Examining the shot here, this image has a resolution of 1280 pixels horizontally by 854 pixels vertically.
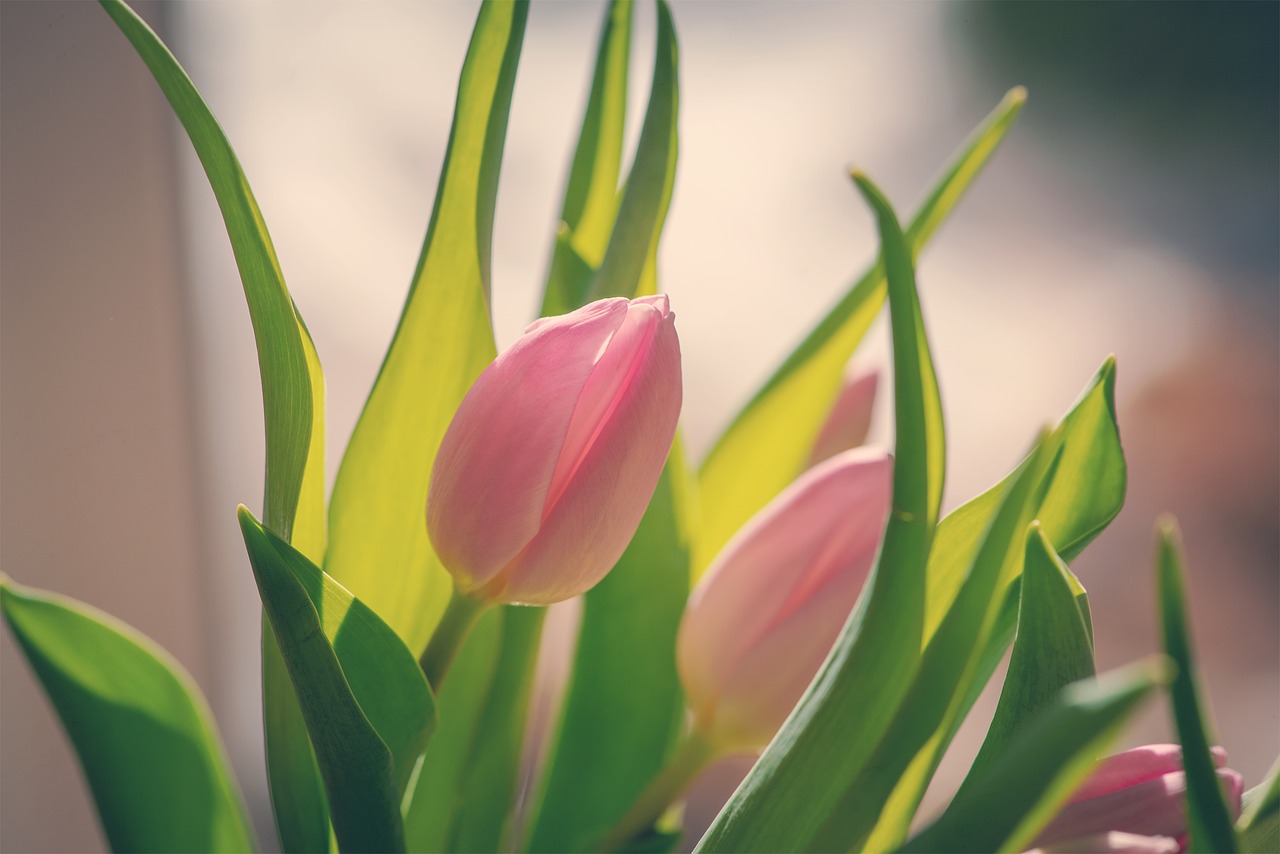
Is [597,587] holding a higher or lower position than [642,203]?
lower

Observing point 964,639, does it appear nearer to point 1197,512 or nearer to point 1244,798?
point 1244,798

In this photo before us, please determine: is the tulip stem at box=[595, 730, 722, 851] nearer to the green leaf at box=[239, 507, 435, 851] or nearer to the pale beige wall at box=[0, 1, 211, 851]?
the green leaf at box=[239, 507, 435, 851]

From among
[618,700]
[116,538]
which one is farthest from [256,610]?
[618,700]

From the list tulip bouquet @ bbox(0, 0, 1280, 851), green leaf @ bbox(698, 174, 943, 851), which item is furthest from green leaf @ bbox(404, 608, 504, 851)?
green leaf @ bbox(698, 174, 943, 851)

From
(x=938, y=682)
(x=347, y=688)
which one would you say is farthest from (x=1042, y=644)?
(x=347, y=688)

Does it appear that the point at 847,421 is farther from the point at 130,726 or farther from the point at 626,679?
the point at 130,726

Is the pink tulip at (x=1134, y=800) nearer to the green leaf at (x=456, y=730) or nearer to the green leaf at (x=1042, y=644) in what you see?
the green leaf at (x=1042, y=644)

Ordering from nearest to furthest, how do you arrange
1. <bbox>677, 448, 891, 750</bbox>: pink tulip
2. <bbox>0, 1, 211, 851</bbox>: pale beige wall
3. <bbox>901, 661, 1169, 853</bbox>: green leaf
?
<bbox>901, 661, 1169, 853</bbox>: green leaf → <bbox>677, 448, 891, 750</bbox>: pink tulip → <bbox>0, 1, 211, 851</bbox>: pale beige wall

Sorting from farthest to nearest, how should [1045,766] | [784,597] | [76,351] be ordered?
1. [76,351]
2. [784,597]
3. [1045,766]
